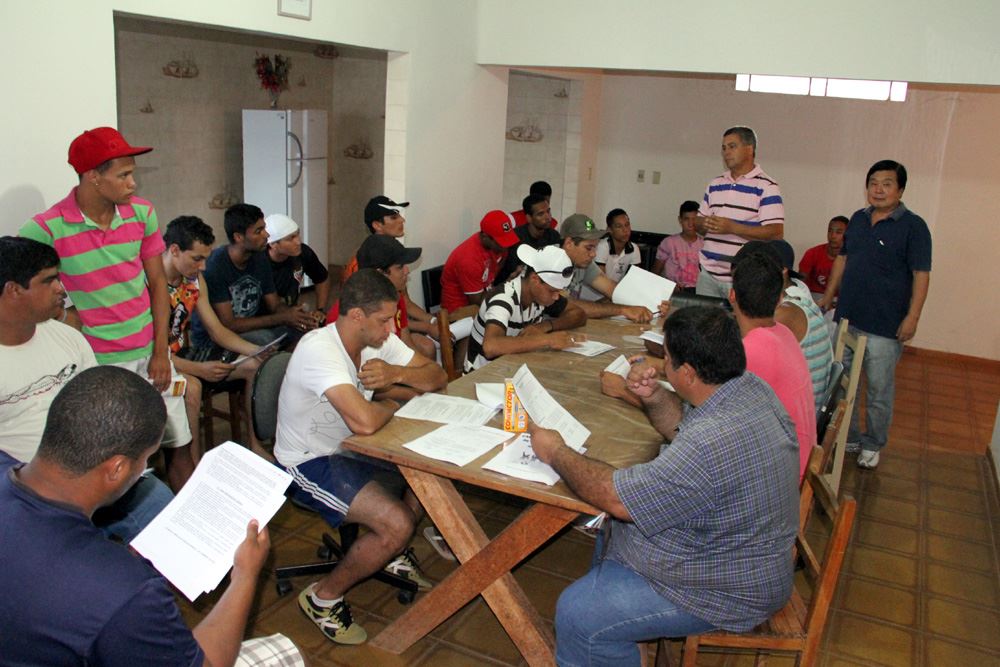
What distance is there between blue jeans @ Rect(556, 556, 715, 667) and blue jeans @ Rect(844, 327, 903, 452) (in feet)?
9.23

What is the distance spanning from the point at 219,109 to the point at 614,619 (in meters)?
6.41

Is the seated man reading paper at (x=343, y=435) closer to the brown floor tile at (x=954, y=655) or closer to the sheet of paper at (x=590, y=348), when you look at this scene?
the sheet of paper at (x=590, y=348)

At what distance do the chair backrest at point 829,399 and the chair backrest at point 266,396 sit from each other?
2.06 metres

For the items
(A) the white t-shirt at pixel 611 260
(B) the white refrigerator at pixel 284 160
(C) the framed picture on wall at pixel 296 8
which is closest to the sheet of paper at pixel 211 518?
(C) the framed picture on wall at pixel 296 8

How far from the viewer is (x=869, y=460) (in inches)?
192

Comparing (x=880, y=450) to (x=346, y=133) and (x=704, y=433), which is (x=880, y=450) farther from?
(x=346, y=133)

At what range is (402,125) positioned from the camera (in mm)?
5332

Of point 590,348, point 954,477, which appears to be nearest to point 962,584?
point 954,477

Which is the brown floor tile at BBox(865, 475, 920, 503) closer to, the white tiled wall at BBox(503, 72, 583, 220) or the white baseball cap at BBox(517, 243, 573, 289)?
the white baseball cap at BBox(517, 243, 573, 289)

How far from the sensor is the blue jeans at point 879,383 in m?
4.77

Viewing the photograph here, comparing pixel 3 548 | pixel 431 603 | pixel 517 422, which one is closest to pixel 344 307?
pixel 517 422

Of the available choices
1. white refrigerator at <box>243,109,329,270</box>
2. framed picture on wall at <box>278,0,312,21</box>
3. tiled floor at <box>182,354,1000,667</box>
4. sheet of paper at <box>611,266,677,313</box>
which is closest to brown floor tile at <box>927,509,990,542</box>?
tiled floor at <box>182,354,1000,667</box>

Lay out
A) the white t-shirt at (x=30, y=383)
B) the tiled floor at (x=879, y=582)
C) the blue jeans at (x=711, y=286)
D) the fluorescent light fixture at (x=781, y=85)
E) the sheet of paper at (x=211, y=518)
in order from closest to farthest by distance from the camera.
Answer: the sheet of paper at (x=211, y=518) < the white t-shirt at (x=30, y=383) < the tiled floor at (x=879, y=582) < the blue jeans at (x=711, y=286) < the fluorescent light fixture at (x=781, y=85)

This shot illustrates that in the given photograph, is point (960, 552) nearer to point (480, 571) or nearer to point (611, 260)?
point (480, 571)
